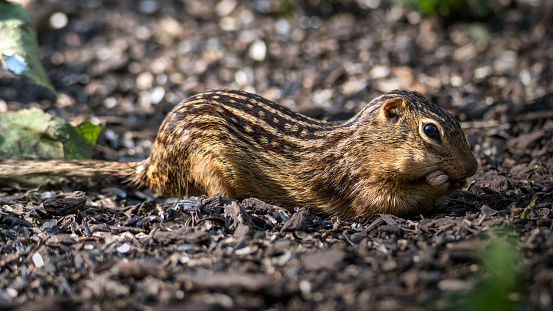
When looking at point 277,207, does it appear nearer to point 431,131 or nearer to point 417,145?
point 417,145

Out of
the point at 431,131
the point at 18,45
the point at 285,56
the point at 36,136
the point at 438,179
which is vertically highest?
the point at 285,56

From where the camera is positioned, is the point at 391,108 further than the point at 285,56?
No

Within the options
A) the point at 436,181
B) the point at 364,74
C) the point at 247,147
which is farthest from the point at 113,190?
the point at 364,74

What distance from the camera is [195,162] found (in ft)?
15.0

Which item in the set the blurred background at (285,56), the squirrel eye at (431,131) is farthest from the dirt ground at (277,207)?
the squirrel eye at (431,131)

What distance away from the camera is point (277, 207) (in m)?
4.42

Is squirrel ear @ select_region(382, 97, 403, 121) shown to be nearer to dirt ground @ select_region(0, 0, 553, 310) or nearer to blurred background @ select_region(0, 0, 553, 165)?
dirt ground @ select_region(0, 0, 553, 310)

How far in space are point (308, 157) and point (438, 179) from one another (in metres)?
1.18

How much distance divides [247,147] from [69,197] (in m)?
1.69

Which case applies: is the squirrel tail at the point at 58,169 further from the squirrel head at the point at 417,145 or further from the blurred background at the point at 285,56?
the squirrel head at the point at 417,145

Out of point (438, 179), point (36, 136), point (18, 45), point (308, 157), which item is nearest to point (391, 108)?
point (438, 179)

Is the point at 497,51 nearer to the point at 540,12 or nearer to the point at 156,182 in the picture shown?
the point at 540,12

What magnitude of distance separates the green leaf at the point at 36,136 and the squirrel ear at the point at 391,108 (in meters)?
3.35

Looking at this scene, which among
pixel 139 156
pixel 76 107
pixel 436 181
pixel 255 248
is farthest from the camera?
pixel 76 107
